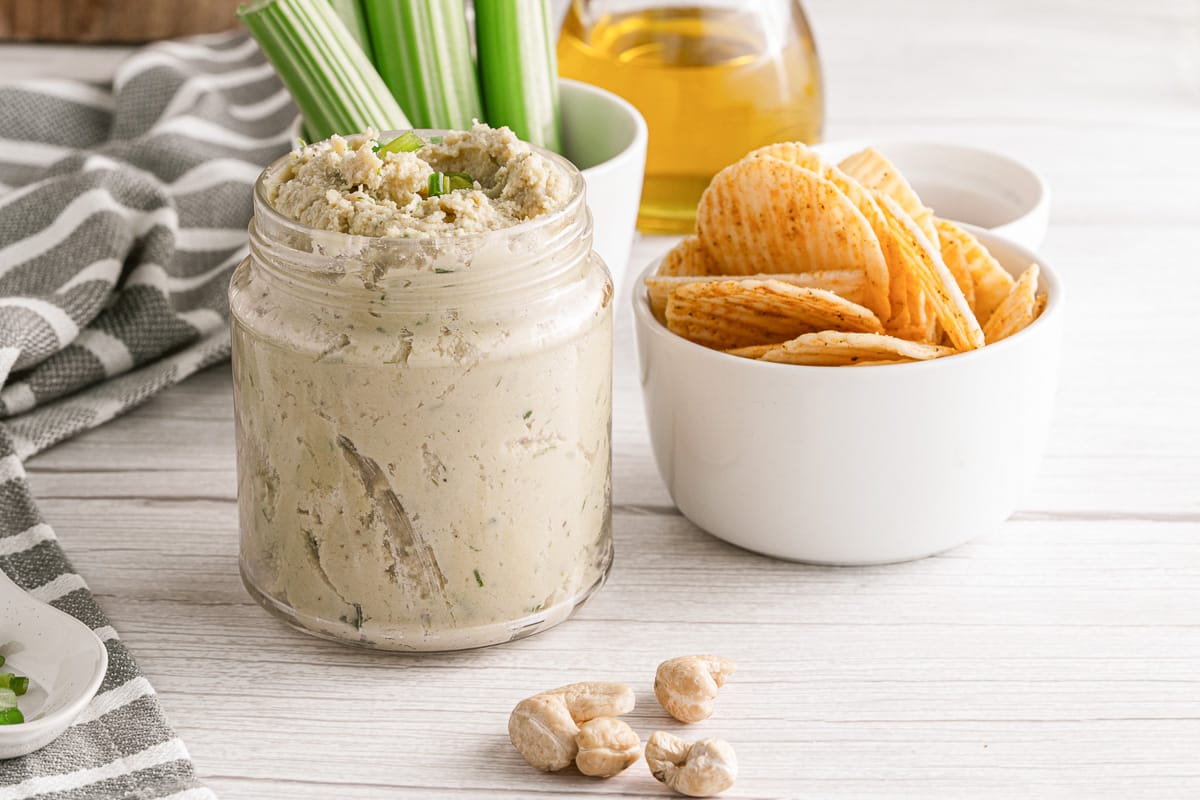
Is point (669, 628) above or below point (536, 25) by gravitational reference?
below

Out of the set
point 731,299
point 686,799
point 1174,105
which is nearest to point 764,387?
point 731,299

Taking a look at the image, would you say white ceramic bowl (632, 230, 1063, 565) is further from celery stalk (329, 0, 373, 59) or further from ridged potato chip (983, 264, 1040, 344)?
celery stalk (329, 0, 373, 59)

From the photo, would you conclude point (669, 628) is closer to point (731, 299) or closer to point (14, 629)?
point (731, 299)

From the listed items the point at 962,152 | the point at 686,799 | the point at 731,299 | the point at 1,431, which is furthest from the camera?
the point at 962,152

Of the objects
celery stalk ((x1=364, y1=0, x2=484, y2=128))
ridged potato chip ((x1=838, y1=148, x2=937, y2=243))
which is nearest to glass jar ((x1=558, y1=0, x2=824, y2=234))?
celery stalk ((x1=364, y1=0, x2=484, y2=128))

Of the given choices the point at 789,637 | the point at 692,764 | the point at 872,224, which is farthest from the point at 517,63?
the point at 692,764

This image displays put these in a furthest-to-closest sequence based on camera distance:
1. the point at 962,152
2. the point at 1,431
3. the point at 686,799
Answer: the point at 962,152 → the point at 1,431 → the point at 686,799
